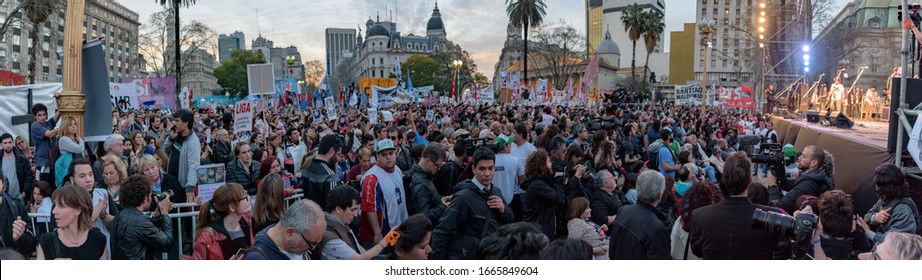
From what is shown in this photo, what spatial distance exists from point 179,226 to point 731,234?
4.47 meters

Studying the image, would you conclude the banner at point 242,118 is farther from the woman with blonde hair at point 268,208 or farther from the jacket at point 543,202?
the jacket at point 543,202

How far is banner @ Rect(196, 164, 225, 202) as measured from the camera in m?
5.75

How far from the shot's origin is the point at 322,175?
6.21 m

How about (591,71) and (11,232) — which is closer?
(11,232)

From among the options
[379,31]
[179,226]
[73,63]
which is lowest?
[179,226]

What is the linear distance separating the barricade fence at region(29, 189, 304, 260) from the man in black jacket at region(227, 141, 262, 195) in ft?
3.08

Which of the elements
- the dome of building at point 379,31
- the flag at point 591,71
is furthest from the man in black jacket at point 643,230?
the dome of building at point 379,31

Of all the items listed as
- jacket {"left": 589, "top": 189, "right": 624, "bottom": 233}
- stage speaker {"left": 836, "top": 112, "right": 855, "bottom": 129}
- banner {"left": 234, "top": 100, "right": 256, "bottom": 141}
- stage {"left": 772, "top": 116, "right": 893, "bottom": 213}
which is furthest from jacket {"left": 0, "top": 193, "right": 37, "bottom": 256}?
stage speaker {"left": 836, "top": 112, "right": 855, "bottom": 129}

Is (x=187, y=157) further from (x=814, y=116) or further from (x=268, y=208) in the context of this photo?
(x=814, y=116)

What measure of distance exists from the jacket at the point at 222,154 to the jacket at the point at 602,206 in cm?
614

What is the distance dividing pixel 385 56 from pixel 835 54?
119 meters

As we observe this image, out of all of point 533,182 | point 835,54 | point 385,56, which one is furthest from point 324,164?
point 385,56

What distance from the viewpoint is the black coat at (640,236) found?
4359 mm

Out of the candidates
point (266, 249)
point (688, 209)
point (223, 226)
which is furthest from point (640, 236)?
point (223, 226)
